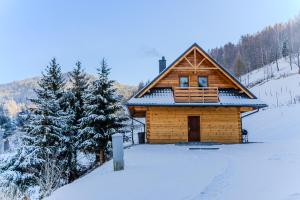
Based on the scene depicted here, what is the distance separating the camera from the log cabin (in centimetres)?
2183

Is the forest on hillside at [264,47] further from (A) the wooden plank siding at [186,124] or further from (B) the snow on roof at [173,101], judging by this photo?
(A) the wooden plank siding at [186,124]

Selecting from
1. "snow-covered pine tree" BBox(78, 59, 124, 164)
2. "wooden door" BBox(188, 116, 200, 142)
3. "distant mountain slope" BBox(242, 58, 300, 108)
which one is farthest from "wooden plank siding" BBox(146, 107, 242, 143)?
"distant mountain slope" BBox(242, 58, 300, 108)

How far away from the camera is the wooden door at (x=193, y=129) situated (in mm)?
22536

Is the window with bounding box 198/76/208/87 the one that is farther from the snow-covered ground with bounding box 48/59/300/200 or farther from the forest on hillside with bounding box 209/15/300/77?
the forest on hillside with bounding box 209/15/300/77

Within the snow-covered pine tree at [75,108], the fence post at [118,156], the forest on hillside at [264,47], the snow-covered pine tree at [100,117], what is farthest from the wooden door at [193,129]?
the forest on hillside at [264,47]

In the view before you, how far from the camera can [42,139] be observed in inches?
766

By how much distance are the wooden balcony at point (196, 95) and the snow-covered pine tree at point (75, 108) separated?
22.8ft

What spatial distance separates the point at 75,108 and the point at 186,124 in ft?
25.9

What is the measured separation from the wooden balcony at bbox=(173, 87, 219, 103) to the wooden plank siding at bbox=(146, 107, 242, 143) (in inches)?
33.8

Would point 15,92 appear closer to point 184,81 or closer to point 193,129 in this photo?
point 184,81

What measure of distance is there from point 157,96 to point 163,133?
8.16ft

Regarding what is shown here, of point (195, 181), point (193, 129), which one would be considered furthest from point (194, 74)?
point (195, 181)

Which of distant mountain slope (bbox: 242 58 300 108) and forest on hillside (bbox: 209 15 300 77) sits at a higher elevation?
forest on hillside (bbox: 209 15 300 77)

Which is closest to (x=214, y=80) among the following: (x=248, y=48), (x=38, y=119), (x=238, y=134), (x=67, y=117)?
(x=238, y=134)
